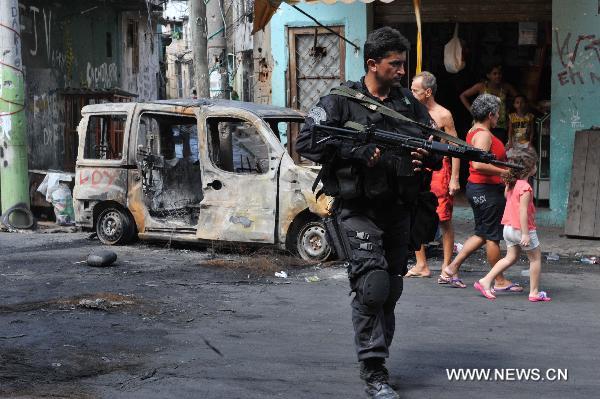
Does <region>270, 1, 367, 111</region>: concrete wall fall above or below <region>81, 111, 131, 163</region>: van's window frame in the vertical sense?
above

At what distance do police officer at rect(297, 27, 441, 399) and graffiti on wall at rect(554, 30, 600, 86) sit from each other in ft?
22.7

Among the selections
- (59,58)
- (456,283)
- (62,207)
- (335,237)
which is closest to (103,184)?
(62,207)

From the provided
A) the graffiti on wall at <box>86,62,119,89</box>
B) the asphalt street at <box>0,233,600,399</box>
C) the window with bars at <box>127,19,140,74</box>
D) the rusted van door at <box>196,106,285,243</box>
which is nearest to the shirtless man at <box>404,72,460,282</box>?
the asphalt street at <box>0,233,600,399</box>

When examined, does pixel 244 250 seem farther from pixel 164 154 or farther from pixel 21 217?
pixel 21 217

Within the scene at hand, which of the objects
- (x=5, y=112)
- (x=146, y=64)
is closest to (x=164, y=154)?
(x=5, y=112)

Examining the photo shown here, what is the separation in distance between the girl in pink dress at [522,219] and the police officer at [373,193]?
7.91ft

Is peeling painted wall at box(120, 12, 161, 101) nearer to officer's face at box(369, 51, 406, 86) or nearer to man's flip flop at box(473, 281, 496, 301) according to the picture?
man's flip flop at box(473, 281, 496, 301)

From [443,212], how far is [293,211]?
1853 millimetres

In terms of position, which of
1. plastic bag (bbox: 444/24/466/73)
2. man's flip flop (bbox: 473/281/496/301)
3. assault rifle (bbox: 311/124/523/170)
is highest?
plastic bag (bbox: 444/24/466/73)

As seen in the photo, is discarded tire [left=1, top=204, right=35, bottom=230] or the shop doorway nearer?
the shop doorway

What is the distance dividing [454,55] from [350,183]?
318 inches

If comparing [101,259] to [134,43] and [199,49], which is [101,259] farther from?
[134,43]

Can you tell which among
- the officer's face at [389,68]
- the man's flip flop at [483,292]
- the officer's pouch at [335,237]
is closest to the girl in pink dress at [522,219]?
the man's flip flop at [483,292]

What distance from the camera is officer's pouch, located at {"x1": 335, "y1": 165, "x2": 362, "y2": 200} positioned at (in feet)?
17.5
